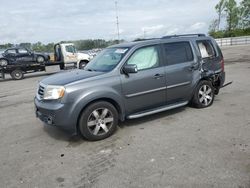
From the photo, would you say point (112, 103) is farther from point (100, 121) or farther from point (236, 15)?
point (236, 15)

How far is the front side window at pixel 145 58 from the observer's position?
5.24m

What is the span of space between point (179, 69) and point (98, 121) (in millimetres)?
2222

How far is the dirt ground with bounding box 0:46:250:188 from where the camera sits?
338cm

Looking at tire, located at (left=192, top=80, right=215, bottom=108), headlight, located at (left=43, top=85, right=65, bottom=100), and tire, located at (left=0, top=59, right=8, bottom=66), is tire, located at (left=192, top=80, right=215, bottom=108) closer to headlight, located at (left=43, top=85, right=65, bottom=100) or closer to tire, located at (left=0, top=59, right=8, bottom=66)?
headlight, located at (left=43, top=85, right=65, bottom=100)

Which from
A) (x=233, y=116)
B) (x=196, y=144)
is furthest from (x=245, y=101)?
(x=196, y=144)

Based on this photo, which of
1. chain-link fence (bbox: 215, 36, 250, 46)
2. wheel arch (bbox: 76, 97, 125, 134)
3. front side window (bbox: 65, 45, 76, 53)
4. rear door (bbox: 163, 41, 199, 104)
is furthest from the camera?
chain-link fence (bbox: 215, 36, 250, 46)

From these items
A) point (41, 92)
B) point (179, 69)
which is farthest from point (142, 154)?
point (179, 69)

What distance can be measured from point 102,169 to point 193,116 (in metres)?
2.87

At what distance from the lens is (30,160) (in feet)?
13.5

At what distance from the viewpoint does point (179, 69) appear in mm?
5711

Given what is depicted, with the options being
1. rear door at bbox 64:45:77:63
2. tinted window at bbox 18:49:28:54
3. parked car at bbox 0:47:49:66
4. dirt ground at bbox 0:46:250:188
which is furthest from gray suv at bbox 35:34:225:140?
tinted window at bbox 18:49:28:54

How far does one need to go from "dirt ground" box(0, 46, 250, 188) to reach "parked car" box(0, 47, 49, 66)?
12.5 m

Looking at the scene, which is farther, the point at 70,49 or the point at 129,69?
the point at 70,49

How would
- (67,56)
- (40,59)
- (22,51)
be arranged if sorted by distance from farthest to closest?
(67,56) < (40,59) < (22,51)
